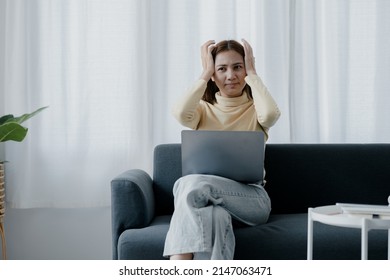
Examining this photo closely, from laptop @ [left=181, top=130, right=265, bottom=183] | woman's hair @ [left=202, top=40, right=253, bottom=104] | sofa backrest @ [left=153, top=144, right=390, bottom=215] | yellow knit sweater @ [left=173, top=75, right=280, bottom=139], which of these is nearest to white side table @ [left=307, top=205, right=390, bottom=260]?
laptop @ [left=181, top=130, right=265, bottom=183]

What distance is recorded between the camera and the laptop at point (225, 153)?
2.62m

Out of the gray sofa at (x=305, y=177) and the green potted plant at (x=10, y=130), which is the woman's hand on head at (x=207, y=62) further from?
the green potted plant at (x=10, y=130)

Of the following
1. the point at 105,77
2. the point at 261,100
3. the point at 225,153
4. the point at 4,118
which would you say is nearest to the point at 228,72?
the point at 261,100

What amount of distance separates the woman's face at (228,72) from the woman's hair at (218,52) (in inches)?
0.8

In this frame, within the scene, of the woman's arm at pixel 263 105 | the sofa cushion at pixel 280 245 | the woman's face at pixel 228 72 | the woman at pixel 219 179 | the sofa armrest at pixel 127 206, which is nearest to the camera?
the woman at pixel 219 179

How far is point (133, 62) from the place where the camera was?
143 inches

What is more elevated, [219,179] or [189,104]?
[189,104]

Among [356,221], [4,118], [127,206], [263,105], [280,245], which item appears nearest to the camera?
[356,221]

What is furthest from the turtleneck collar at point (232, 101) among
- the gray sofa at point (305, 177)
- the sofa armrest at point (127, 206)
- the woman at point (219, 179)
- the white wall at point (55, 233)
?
the white wall at point (55, 233)

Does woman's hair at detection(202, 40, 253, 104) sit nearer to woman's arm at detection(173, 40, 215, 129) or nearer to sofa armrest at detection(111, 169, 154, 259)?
woman's arm at detection(173, 40, 215, 129)

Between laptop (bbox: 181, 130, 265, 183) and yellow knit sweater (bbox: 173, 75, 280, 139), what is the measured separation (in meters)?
0.30

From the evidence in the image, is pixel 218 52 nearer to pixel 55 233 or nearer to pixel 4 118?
pixel 4 118

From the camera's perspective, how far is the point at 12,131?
3.14m

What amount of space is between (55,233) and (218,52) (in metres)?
1.52
